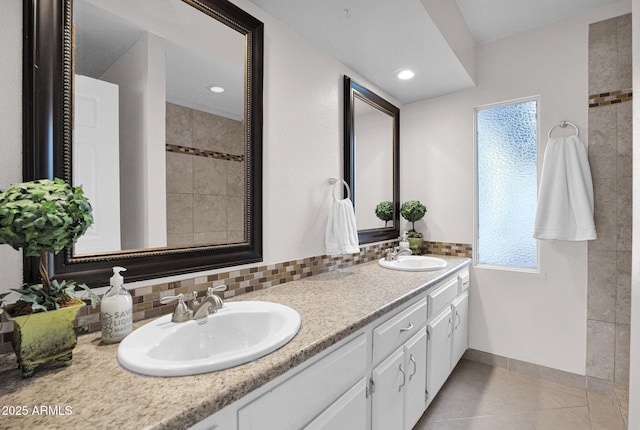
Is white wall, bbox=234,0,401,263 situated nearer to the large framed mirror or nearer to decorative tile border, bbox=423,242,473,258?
the large framed mirror

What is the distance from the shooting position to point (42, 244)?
700 millimetres

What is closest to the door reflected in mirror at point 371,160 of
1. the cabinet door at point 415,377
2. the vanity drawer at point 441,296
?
the vanity drawer at point 441,296

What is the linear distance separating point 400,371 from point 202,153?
1.33 metres

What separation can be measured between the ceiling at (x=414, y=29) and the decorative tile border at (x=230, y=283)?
129cm

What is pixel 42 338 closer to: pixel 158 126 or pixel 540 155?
pixel 158 126

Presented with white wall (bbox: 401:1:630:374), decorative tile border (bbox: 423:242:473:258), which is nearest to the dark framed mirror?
white wall (bbox: 401:1:630:374)

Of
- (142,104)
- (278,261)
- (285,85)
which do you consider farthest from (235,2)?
(278,261)

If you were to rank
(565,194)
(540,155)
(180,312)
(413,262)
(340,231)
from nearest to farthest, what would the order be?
(180,312)
(340,231)
(565,194)
(540,155)
(413,262)

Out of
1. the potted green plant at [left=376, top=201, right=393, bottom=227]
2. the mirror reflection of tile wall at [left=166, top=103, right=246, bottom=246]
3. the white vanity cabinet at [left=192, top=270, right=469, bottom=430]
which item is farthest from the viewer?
the potted green plant at [left=376, top=201, right=393, bottom=227]

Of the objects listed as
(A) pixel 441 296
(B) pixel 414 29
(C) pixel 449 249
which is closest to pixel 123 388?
(A) pixel 441 296

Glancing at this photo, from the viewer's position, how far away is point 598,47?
2025 mm

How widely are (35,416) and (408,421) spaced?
4.98 feet

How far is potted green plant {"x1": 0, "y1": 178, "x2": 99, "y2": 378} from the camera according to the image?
672 millimetres

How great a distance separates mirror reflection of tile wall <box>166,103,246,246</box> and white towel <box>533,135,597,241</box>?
2036mm
